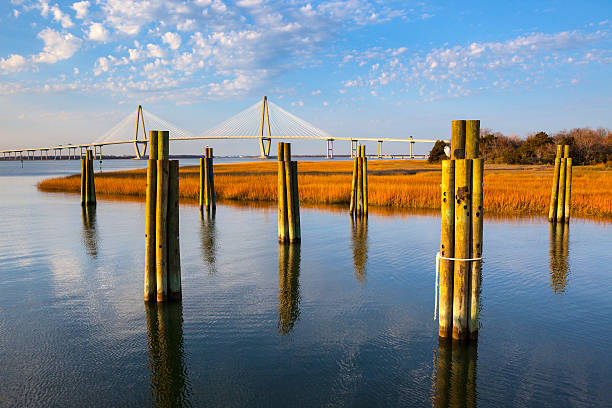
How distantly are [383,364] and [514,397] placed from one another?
4.73 ft

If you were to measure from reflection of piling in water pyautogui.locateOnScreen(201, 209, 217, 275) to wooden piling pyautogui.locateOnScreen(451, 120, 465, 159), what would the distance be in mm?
6360

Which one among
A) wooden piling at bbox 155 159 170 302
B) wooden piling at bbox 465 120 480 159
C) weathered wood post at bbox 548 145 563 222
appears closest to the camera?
wooden piling at bbox 465 120 480 159

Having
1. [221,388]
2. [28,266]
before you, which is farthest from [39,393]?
[28,266]

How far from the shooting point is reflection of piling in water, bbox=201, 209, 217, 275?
11.8 m

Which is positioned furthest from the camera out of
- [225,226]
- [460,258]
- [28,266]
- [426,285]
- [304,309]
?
[225,226]

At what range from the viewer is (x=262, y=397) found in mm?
5020

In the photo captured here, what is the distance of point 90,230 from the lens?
17.1 m

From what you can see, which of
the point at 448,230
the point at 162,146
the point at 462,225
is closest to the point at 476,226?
the point at 462,225

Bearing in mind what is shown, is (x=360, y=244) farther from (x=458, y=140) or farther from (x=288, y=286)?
(x=458, y=140)

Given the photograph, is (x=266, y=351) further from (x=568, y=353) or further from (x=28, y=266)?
(x=28, y=266)

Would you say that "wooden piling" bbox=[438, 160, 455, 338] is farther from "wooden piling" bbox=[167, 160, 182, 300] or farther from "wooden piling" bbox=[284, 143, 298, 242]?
"wooden piling" bbox=[284, 143, 298, 242]

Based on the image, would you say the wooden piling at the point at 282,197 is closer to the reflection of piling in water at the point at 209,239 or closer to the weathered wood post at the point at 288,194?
the weathered wood post at the point at 288,194

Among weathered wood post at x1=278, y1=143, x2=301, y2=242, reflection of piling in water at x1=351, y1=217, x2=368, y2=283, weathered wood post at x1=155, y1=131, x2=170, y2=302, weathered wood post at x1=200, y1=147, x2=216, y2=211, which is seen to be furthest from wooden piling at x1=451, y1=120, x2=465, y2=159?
weathered wood post at x1=200, y1=147, x2=216, y2=211

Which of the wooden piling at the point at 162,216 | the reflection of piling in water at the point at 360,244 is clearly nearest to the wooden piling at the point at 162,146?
the wooden piling at the point at 162,216
